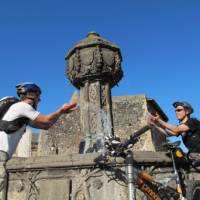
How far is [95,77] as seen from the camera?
6.99 metres

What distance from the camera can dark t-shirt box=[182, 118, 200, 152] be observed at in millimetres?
4113

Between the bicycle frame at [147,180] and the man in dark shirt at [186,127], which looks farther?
the man in dark shirt at [186,127]

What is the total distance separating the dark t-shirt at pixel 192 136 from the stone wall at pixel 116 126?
2777 centimetres

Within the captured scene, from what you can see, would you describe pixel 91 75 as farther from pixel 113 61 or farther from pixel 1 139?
pixel 1 139

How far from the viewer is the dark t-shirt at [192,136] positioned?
4.11m

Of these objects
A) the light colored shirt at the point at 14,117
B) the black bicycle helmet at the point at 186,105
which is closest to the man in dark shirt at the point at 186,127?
the black bicycle helmet at the point at 186,105

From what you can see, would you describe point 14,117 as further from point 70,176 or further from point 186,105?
point 186,105

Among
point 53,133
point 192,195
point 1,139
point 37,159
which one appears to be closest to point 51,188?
point 37,159

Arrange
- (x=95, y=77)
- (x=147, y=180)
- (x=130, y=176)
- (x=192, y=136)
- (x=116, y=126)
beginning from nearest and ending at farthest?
(x=130, y=176), (x=147, y=180), (x=192, y=136), (x=95, y=77), (x=116, y=126)

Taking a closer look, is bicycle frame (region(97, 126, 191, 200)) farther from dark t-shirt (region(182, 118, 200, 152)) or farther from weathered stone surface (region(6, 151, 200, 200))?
weathered stone surface (region(6, 151, 200, 200))

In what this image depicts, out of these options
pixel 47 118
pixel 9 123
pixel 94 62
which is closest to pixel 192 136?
pixel 47 118

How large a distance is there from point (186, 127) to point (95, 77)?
3.23m

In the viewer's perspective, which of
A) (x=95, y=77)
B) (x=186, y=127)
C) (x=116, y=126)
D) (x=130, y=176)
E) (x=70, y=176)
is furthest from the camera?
(x=116, y=126)

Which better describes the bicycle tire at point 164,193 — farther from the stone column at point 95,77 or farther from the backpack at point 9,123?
the stone column at point 95,77
